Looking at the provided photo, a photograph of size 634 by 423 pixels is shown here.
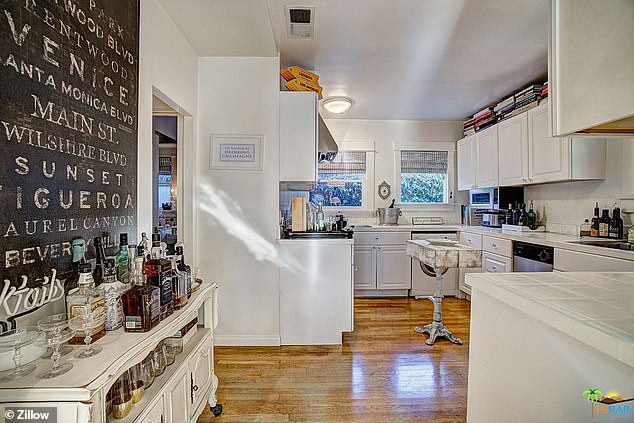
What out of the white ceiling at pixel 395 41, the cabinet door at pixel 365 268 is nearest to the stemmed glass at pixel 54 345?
the white ceiling at pixel 395 41

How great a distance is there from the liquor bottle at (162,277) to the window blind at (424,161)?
14.5 feet

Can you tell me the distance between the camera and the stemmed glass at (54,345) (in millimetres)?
998

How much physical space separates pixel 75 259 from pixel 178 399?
741mm

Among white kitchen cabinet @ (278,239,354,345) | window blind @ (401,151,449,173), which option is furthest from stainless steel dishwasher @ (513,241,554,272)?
window blind @ (401,151,449,173)

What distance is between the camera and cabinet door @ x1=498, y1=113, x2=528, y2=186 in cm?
382

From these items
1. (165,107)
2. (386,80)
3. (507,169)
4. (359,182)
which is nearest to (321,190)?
(359,182)

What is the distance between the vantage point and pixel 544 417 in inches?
42.0

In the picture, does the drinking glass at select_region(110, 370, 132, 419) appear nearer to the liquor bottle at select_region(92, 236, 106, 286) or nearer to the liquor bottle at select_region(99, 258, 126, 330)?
the liquor bottle at select_region(99, 258, 126, 330)

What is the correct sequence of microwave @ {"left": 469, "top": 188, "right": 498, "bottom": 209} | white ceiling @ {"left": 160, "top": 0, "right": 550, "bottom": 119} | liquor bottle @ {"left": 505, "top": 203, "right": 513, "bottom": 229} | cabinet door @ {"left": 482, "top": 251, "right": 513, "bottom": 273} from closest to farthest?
white ceiling @ {"left": 160, "top": 0, "right": 550, "bottom": 119}
cabinet door @ {"left": 482, "top": 251, "right": 513, "bottom": 273}
liquor bottle @ {"left": 505, "top": 203, "right": 513, "bottom": 229}
microwave @ {"left": 469, "top": 188, "right": 498, "bottom": 209}

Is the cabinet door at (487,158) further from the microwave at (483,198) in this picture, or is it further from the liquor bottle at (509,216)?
the liquor bottle at (509,216)

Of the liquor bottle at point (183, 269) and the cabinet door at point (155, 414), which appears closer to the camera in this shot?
the cabinet door at point (155, 414)

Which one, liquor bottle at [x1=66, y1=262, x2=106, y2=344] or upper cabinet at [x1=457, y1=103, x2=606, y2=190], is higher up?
upper cabinet at [x1=457, y1=103, x2=606, y2=190]

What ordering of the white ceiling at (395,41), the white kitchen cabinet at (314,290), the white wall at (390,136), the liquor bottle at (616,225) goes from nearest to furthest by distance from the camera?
the white ceiling at (395,41) → the liquor bottle at (616,225) → the white kitchen cabinet at (314,290) → the white wall at (390,136)

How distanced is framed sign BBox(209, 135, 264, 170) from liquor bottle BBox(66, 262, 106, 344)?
2008 mm
